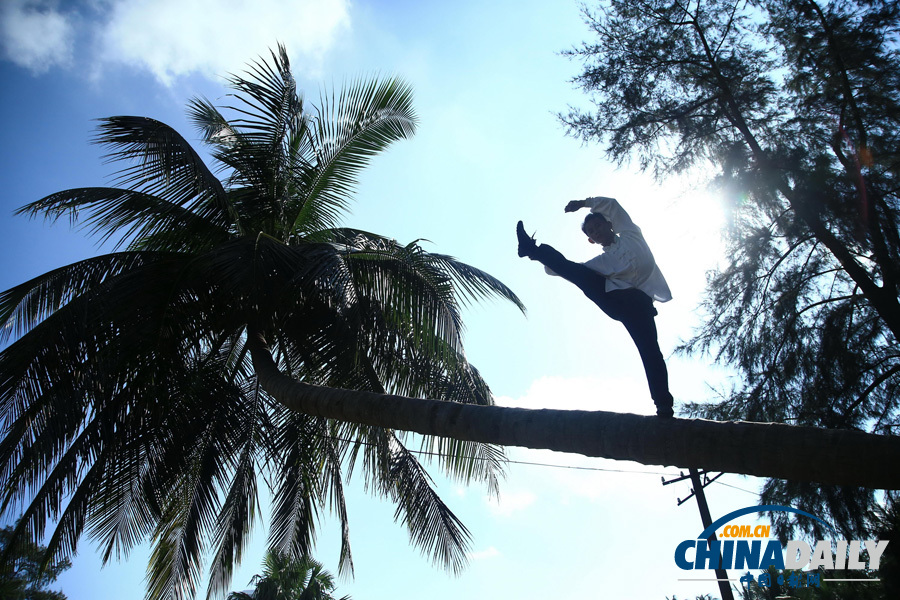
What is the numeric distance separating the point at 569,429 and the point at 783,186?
17.0 ft

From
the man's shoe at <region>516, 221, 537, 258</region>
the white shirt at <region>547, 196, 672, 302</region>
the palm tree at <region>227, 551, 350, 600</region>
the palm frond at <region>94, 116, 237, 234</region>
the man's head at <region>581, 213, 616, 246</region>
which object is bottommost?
the palm tree at <region>227, 551, 350, 600</region>

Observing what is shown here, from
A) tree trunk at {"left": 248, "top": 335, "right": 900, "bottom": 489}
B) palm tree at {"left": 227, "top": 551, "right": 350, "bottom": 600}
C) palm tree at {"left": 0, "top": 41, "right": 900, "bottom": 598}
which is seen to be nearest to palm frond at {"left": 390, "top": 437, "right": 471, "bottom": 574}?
palm tree at {"left": 0, "top": 41, "right": 900, "bottom": 598}

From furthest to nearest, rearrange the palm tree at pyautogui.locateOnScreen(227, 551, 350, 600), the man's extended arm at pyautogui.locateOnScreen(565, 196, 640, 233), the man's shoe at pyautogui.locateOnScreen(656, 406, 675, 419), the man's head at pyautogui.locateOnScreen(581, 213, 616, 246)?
the palm tree at pyautogui.locateOnScreen(227, 551, 350, 600) < the man's head at pyautogui.locateOnScreen(581, 213, 616, 246) < the man's extended arm at pyautogui.locateOnScreen(565, 196, 640, 233) < the man's shoe at pyautogui.locateOnScreen(656, 406, 675, 419)

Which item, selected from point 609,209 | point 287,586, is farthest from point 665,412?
point 287,586

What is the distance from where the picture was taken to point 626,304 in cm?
405

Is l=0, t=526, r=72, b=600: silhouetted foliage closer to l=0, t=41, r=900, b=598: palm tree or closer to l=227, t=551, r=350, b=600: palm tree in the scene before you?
l=227, t=551, r=350, b=600: palm tree

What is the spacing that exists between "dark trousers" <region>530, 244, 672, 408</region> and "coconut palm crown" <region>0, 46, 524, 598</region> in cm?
189

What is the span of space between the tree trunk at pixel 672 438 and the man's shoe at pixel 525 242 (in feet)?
3.42

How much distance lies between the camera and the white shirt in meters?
4.05

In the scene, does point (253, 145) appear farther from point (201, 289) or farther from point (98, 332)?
point (98, 332)

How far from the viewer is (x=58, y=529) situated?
641 cm

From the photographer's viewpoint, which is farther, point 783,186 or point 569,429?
point 783,186

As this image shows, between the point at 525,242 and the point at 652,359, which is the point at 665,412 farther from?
the point at 525,242

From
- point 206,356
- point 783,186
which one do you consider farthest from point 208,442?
point 783,186
